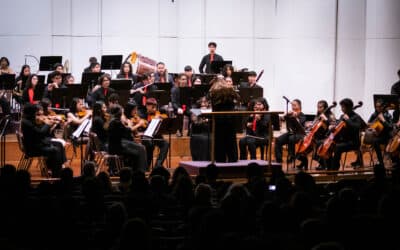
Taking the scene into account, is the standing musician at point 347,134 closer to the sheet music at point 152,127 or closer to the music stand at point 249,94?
the music stand at point 249,94

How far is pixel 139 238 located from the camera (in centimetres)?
519

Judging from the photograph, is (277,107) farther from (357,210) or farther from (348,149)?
(357,210)

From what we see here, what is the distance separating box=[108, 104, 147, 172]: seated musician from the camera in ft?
38.6

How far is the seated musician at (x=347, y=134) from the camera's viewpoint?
1238 centimetres

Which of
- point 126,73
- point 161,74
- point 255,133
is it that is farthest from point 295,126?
point 126,73

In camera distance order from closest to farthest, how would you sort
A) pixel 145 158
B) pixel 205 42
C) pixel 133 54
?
pixel 145 158 → pixel 133 54 → pixel 205 42

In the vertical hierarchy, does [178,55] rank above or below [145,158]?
above

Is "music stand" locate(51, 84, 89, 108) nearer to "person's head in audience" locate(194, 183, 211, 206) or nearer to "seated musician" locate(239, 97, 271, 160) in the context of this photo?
"seated musician" locate(239, 97, 271, 160)

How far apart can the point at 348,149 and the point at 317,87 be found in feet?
18.0

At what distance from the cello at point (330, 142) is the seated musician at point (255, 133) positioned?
1.05 metres

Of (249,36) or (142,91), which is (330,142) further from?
(249,36)

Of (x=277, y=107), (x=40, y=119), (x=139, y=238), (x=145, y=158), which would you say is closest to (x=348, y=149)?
(x=145, y=158)

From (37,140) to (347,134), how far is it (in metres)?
4.94

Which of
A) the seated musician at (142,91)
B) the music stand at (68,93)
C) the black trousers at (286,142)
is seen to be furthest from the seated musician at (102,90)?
the black trousers at (286,142)
